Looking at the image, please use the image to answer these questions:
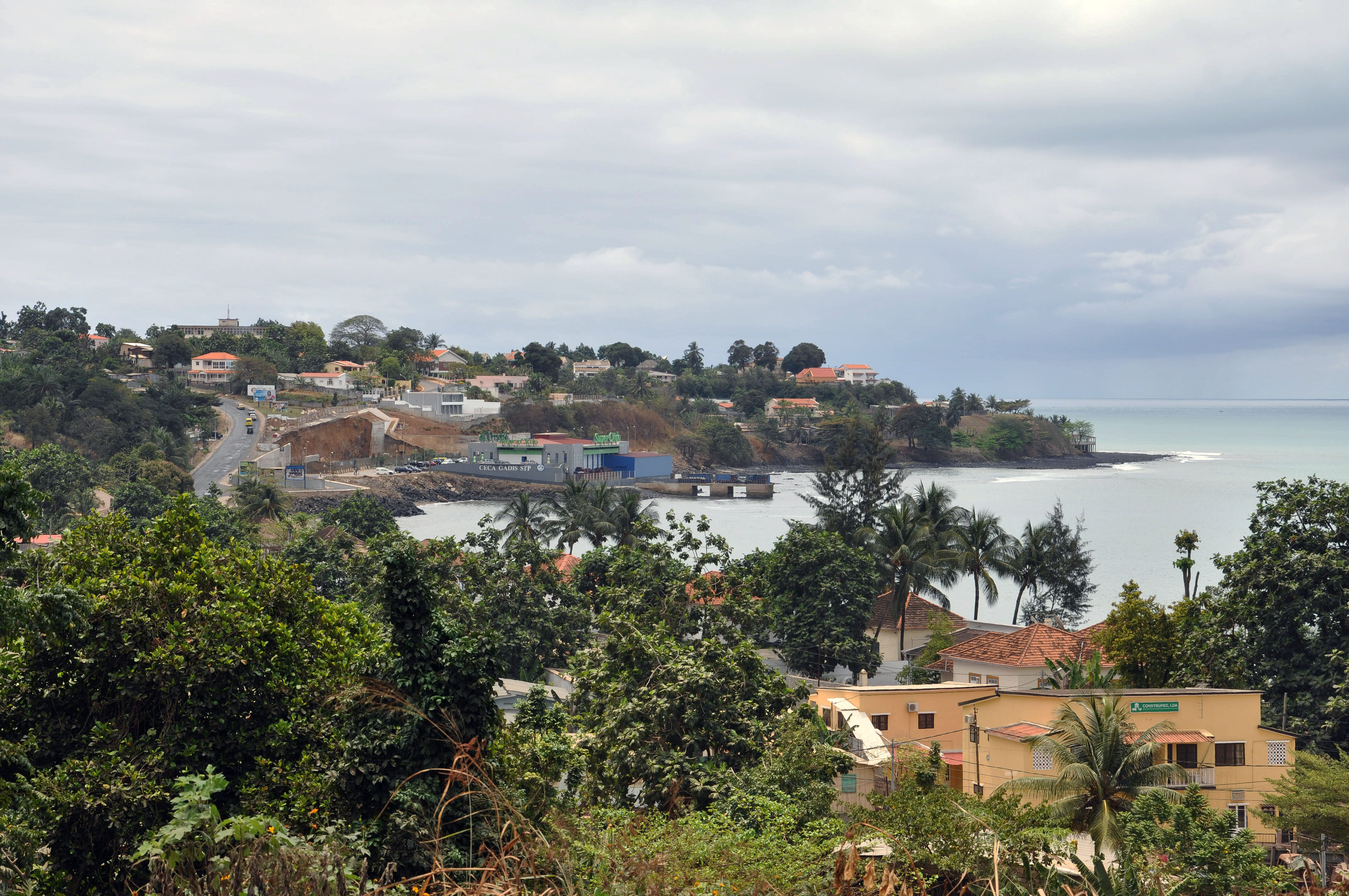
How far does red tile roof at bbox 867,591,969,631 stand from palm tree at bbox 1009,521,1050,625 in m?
3.67

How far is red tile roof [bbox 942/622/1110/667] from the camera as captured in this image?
2641 cm

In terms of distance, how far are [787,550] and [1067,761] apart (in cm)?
1358

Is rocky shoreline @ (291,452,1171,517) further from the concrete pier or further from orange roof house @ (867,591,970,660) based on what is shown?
orange roof house @ (867,591,970,660)

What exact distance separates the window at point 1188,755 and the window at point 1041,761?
8.84 ft

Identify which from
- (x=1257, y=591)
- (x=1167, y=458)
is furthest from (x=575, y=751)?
(x=1167, y=458)

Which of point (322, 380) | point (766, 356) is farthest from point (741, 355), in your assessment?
point (322, 380)

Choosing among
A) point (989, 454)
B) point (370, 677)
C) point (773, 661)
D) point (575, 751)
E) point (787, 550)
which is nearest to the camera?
Result: point (370, 677)

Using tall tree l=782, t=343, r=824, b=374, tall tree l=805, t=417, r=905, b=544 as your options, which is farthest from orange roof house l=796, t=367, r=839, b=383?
tall tree l=805, t=417, r=905, b=544

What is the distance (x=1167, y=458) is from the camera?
13050 cm

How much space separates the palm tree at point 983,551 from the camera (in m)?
36.2

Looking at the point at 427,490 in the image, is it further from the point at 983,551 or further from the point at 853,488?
the point at 983,551

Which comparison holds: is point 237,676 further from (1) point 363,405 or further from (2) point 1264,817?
(1) point 363,405

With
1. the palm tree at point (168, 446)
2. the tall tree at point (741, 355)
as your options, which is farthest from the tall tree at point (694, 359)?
the palm tree at point (168, 446)

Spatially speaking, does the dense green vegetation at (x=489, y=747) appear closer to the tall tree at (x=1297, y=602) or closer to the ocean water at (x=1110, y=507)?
Result: the tall tree at (x=1297, y=602)
